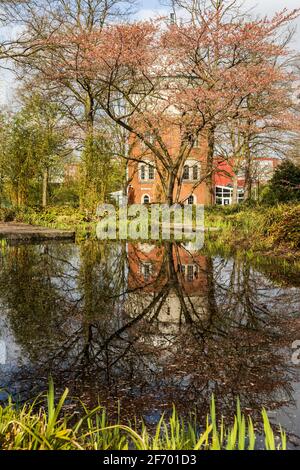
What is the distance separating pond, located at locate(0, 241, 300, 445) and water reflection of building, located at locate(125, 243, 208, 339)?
0.05 ft

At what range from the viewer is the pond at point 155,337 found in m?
2.56

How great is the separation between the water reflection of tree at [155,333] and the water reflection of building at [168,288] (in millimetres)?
14

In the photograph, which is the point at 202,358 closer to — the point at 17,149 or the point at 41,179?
the point at 17,149

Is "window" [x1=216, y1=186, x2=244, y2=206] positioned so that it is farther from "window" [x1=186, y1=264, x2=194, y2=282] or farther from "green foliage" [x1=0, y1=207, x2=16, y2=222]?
"window" [x1=186, y1=264, x2=194, y2=282]

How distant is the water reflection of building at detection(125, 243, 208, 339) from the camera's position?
Answer: 4.40 m

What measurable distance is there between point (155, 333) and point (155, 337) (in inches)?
4.9

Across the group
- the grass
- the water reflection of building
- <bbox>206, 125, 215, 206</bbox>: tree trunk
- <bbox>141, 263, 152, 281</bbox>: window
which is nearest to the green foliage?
<bbox>206, 125, 215, 206</bbox>: tree trunk

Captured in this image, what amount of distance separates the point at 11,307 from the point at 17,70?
1188cm

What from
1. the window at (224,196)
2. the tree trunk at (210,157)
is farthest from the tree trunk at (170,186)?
the window at (224,196)

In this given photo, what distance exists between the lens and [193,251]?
10.2m

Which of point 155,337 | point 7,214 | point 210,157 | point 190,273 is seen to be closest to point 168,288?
point 190,273

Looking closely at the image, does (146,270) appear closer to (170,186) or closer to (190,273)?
(190,273)

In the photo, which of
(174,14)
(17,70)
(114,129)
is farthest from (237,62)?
(114,129)

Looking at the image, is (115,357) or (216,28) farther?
(216,28)
